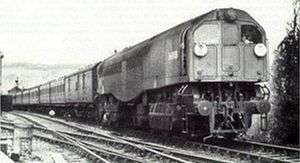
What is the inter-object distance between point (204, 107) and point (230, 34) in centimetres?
217

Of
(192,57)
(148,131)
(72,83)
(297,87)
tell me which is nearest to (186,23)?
(192,57)

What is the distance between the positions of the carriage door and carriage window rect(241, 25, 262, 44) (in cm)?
18

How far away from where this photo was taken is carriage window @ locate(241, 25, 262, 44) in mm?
13547

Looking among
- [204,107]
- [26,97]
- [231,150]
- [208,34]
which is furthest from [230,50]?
[26,97]

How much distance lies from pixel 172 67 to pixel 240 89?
1.81m

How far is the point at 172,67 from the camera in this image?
1382 cm

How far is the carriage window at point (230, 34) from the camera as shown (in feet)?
44.0

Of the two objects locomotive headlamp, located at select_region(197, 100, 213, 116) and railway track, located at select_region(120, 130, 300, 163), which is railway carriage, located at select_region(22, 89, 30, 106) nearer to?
railway track, located at select_region(120, 130, 300, 163)

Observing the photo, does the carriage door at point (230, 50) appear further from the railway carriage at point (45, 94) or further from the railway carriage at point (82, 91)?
the railway carriage at point (45, 94)

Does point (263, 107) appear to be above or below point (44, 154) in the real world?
above

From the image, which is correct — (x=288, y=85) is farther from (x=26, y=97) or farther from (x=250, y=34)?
(x=26, y=97)

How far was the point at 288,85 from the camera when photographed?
13.6 m

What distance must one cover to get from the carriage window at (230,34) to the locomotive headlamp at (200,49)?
0.60 m

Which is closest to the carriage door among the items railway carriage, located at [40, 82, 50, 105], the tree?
the tree
